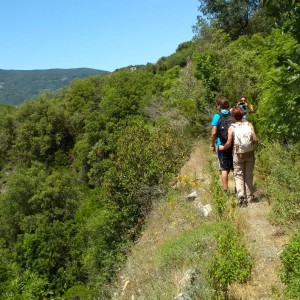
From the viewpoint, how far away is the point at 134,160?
1476 cm

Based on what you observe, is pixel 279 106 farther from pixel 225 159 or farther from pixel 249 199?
pixel 249 199

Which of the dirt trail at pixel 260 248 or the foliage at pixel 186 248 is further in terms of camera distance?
the foliage at pixel 186 248

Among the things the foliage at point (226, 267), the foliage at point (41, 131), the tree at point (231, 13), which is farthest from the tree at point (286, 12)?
the foliage at point (41, 131)

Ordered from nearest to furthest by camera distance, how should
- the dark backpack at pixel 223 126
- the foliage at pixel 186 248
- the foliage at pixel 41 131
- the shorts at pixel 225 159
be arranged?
the foliage at pixel 186 248 < the dark backpack at pixel 223 126 < the shorts at pixel 225 159 < the foliage at pixel 41 131

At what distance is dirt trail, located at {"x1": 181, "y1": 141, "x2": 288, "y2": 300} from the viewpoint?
15.2 feet

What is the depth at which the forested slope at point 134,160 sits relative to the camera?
19.4 feet

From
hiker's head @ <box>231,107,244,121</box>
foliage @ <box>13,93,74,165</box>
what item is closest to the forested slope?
foliage @ <box>13,93,74,165</box>

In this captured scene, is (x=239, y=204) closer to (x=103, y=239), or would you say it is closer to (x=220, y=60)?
(x=103, y=239)

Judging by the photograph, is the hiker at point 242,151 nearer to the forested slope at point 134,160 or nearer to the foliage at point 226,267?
the forested slope at point 134,160

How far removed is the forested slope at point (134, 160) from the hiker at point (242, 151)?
0.41m

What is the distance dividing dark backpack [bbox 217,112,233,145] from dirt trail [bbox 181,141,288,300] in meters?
1.34

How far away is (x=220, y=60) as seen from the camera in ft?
54.4

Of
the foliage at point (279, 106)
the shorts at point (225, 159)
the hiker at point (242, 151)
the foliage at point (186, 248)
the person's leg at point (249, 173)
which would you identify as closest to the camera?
the foliage at point (186, 248)

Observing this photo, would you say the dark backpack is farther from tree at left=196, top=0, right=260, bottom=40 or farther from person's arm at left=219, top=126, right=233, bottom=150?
tree at left=196, top=0, right=260, bottom=40
